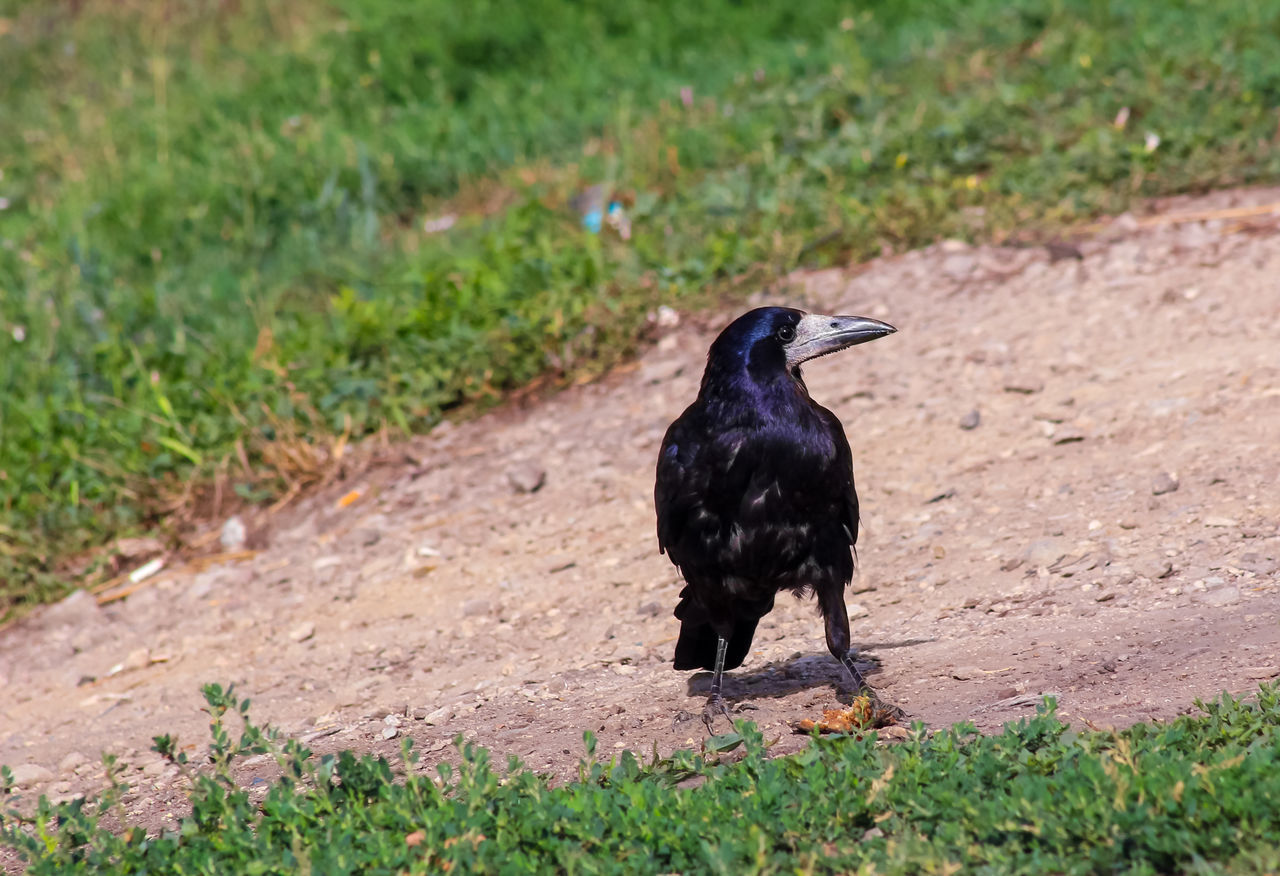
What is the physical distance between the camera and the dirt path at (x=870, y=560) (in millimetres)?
4328

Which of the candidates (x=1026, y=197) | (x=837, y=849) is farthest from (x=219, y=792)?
(x=1026, y=197)

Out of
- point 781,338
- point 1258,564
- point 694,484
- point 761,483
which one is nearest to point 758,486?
point 761,483

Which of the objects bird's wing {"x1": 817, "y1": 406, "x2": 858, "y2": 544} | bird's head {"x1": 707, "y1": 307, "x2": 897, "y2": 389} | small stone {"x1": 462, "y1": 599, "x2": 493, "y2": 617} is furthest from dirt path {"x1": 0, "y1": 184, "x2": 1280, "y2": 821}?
bird's head {"x1": 707, "y1": 307, "x2": 897, "y2": 389}

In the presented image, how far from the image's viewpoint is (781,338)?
430cm

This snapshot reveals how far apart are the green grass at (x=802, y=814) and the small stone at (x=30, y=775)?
130 centimetres

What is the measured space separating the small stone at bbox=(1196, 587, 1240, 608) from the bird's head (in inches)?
52.2

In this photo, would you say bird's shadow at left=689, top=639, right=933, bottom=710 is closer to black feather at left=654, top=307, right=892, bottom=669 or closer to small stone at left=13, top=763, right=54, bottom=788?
black feather at left=654, top=307, right=892, bottom=669

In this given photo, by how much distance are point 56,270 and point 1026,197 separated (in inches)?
229

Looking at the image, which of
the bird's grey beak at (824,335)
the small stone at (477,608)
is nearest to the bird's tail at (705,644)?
the bird's grey beak at (824,335)

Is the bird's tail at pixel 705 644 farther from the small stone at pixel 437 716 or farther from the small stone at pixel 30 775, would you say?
the small stone at pixel 30 775

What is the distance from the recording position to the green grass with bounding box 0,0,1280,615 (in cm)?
712

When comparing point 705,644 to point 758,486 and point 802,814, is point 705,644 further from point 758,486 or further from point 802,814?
point 802,814

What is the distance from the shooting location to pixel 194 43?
12453 millimetres

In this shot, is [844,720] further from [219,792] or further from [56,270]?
[56,270]
